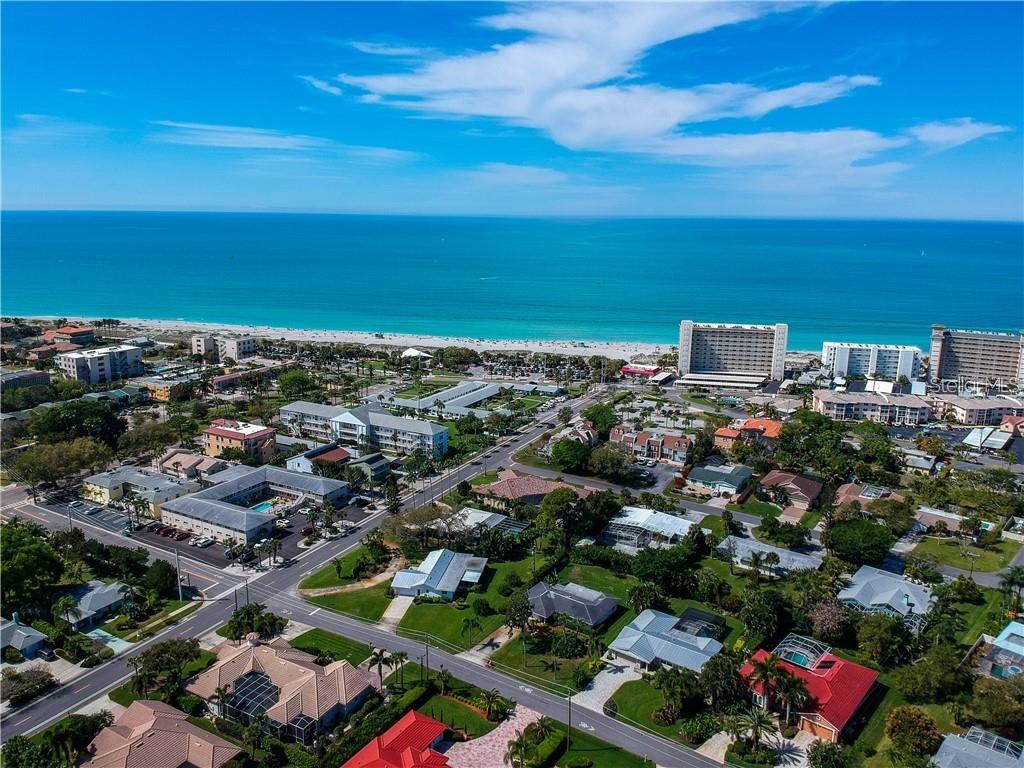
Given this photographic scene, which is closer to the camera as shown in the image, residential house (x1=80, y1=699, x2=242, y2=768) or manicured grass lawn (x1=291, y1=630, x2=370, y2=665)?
residential house (x1=80, y1=699, x2=242, y2=768)

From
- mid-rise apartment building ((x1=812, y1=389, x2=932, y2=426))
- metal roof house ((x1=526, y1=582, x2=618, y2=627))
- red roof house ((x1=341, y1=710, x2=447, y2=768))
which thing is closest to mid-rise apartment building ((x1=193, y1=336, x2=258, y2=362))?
metal roof house ((x1=526, y1=582, x2=618, y2=627))

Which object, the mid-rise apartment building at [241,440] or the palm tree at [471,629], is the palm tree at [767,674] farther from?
the mid-rise apartment building at [241,440]

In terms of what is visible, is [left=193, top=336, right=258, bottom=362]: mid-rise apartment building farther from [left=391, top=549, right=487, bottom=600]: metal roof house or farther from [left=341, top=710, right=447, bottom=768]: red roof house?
[left=341, top=710, right=447, bottom=768]: red roof house

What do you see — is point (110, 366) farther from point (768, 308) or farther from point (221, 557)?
point (768, 308)

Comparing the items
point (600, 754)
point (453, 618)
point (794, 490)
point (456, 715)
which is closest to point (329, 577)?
point (453, 618)

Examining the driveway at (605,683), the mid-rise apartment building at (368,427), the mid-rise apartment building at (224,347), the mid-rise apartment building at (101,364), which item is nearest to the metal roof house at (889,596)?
the driveway at (605,683)

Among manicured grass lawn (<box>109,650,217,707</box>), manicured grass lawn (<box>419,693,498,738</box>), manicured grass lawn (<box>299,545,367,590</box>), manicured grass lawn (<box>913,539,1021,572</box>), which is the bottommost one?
manicured grass lawn (<box>419,693,498,738</box>)

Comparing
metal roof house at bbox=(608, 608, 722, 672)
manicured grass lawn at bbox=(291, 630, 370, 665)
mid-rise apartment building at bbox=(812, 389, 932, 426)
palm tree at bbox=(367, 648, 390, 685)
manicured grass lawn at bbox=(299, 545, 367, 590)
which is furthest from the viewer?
mid-rise apartment building at bbox=(812, 389, 932, 426)

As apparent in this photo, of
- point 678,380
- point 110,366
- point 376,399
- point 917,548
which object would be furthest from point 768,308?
point 110,366
